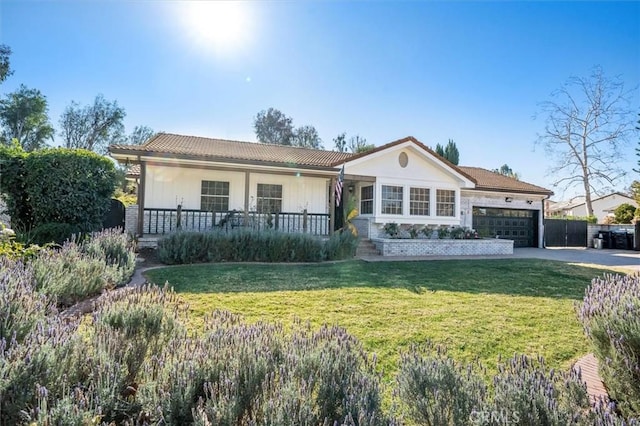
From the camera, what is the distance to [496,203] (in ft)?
67.3

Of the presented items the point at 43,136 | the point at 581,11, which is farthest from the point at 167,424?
the point at 43,136

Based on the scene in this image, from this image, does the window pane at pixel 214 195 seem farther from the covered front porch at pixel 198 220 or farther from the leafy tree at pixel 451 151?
the leafy tree at pixel 451 151

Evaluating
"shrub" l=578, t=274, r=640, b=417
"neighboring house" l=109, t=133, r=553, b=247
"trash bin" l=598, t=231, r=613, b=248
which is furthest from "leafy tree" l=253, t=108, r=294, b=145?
"shrub" l=578, t=274, r=640, b=417

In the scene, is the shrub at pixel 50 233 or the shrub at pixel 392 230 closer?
the shrub at pixel 50 233

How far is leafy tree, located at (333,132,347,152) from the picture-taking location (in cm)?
5062

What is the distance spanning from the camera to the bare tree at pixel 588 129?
31.9m

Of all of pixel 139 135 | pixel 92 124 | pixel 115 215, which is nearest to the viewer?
pixel 115 215

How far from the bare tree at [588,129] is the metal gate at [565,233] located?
1163 centimetres

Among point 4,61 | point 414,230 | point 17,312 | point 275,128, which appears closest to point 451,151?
point 414,230

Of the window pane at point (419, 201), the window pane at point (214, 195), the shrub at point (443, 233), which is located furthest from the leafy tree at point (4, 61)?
the shrub at point (443, 233)

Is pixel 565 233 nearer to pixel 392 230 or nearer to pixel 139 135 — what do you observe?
pixel 392 230

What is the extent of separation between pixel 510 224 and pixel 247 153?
51.9ft

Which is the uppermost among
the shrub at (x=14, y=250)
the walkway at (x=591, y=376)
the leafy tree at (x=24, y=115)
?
the leafy tree at (x=24, y=115)

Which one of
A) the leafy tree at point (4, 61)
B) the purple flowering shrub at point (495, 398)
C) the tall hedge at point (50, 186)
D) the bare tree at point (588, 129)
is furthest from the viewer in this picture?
the bare tree at point (588, 129)
